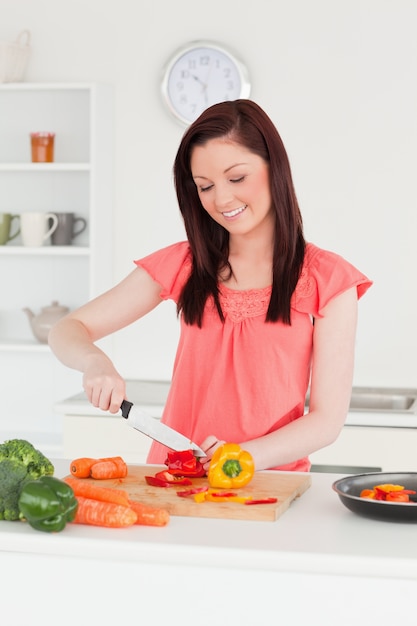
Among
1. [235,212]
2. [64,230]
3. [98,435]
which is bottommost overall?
[98,435]

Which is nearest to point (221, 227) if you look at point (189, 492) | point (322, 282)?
point (322, 282)

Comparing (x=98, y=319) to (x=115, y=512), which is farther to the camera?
(x=98, y=319)

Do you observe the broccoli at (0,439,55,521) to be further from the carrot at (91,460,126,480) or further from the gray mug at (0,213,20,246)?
A: the gray mug at (0,213,20,246)

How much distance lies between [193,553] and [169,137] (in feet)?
8.99

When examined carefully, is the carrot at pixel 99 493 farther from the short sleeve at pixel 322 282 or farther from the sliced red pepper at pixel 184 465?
the short sleeve at pixel 322 282

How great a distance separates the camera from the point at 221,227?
2281 millimetres

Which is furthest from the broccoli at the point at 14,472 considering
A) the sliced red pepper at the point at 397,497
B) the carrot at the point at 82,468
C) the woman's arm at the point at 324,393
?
the sliced red pepper at the point at 397,497

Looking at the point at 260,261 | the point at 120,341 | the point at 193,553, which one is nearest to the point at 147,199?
the point at 120,341

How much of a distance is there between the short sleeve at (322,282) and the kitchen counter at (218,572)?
580 mm

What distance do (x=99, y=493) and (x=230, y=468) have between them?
0.26m

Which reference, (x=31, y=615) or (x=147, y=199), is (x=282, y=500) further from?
(x=147, y=199)

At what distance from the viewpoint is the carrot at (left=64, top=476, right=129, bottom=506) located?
170 cm

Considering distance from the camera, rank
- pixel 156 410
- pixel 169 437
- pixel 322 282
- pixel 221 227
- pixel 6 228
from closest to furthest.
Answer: pixel 169 437, pixel 322 282, pixel 221 227, pixel 156 410, pixel 6 228

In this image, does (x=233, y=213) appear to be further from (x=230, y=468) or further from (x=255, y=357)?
(x=230, y=468)
